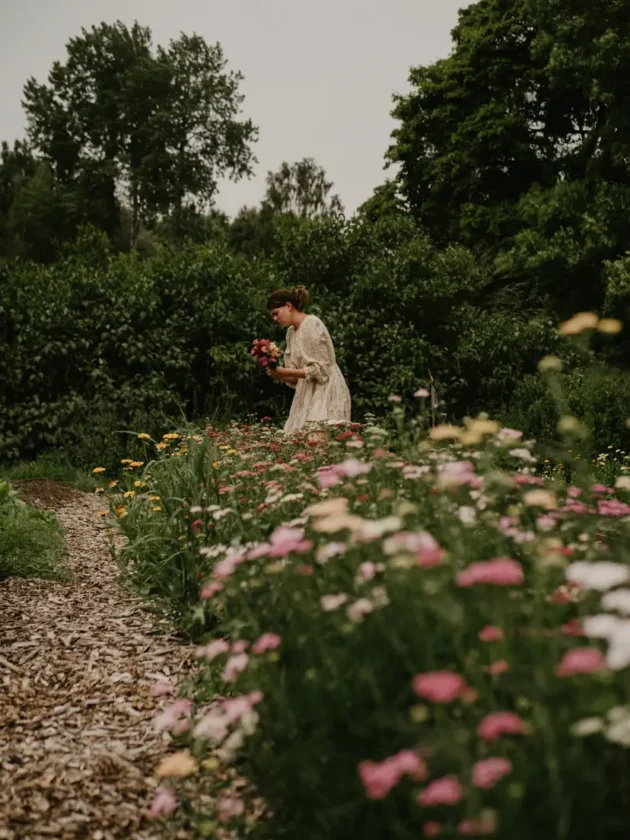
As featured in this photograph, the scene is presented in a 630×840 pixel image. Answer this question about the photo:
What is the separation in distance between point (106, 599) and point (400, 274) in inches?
334

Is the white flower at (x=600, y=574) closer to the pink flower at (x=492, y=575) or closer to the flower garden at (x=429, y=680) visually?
the flower garden at (x=429, y=680)

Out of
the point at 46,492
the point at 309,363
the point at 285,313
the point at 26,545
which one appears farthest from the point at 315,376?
the point at 46,492

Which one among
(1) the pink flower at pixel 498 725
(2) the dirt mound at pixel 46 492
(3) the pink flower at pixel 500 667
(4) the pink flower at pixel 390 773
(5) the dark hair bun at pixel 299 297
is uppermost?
(5) the dark hair bun at pixel 299 297

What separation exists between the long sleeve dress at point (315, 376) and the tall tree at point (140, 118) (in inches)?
1070

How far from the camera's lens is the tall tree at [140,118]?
3088 cm

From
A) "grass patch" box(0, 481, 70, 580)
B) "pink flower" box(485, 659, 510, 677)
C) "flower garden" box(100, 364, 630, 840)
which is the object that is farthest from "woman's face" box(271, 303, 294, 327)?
"pink flower" box(485, 659, 510, 677)

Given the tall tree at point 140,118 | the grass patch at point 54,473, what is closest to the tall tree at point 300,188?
the tall tree at point 140,118

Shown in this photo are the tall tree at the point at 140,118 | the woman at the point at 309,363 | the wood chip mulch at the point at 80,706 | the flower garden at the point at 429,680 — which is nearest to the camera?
the flower garden at the point at 429,680

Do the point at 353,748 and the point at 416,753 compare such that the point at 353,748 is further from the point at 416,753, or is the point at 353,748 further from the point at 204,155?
the point at 204,155

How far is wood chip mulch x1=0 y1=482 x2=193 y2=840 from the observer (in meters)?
2.27

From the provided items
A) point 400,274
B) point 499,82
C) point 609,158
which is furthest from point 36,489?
point 499,82

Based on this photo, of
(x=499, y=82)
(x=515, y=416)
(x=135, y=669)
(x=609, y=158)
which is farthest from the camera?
(x=499, y=82)

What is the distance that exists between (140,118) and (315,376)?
96.5 ft

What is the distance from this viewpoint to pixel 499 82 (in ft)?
62.6
